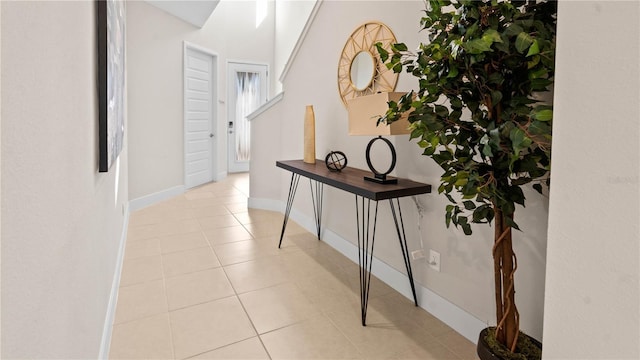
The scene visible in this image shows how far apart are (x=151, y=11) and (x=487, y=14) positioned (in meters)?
4.76

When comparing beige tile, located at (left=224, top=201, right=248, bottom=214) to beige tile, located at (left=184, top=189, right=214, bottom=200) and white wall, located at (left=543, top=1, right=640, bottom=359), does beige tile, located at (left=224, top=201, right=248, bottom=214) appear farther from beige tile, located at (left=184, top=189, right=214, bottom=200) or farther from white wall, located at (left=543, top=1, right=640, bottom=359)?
white wall, located at (left=543, top=1, right=640, bottom=359)

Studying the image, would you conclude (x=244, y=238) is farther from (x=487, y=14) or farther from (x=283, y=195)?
(x=487, y=14)

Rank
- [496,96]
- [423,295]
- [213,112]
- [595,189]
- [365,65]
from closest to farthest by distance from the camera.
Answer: [595,189] → [496,96] → [423,295] → [365,65] → [213,112]

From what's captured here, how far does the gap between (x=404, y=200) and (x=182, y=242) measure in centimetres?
214

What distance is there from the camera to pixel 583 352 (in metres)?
0.83

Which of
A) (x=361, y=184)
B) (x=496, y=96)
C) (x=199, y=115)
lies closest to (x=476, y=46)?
(x=496, y=96)

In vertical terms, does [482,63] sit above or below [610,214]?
above

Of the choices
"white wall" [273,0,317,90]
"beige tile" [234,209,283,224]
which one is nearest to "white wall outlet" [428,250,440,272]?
"beige tile" [234,209,283,224]

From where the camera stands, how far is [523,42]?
122 cm

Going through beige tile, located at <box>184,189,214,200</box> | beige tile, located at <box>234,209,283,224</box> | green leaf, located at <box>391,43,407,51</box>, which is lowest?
beige tile, located at <box>234,209,283,224</box>

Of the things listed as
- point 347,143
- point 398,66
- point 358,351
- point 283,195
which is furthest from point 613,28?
point 283,195

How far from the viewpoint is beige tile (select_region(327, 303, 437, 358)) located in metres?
1.93

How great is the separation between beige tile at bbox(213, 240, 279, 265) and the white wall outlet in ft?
4.71

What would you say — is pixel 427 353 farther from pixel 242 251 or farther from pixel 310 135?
pixel 310 135
